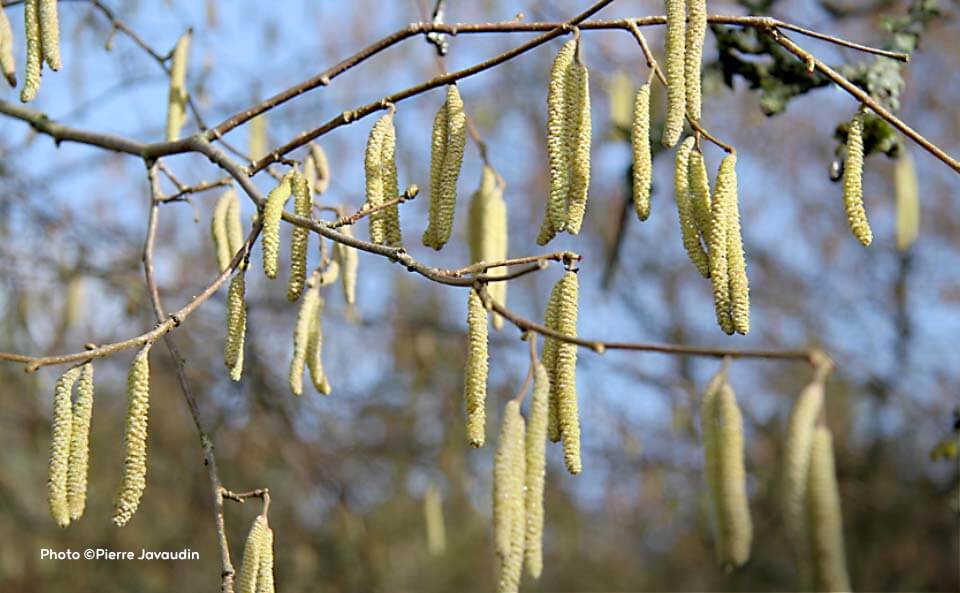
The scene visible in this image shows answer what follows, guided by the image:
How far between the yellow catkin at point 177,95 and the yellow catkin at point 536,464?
1.11 metres

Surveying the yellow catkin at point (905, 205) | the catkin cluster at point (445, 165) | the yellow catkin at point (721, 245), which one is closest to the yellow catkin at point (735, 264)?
the yellow catkin at point (721, 245)

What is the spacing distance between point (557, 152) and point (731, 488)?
0.51 m

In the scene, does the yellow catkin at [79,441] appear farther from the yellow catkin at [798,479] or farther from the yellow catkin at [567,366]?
the yellow catkin at [798,479]

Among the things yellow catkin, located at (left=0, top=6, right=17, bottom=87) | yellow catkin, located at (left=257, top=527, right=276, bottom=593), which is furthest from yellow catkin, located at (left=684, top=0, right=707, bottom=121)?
yellow catkin, located at (left=0, top=6, right=17, bottom=87)

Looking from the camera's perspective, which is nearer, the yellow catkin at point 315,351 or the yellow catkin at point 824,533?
the yellow catkin at point 824,533

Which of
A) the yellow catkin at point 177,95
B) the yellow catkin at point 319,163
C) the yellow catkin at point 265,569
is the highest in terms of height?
the yellow catkin at point 177,95

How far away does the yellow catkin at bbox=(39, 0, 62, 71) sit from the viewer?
1.58 meters

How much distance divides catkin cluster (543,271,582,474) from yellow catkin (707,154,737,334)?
17cm

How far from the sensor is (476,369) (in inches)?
49.7

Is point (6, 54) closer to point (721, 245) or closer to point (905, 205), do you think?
point (721, 245)

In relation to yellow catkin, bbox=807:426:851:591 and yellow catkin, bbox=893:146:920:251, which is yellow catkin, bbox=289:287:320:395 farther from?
yellow catkin, bbox=893:146:920:251

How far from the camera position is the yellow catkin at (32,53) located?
1553 millimetres

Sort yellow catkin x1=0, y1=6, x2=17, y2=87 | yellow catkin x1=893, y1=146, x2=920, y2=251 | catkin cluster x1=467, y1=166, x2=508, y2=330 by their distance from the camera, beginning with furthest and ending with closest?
yellow catkin x1=893, y1=146, x2=920, y2=251 < catkin cluster x1=467, y1=166, x2=508, y2=330 < yellow catkin x1=0, y1=6, x2=17, y2=87

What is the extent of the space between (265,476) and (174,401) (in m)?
0.59
